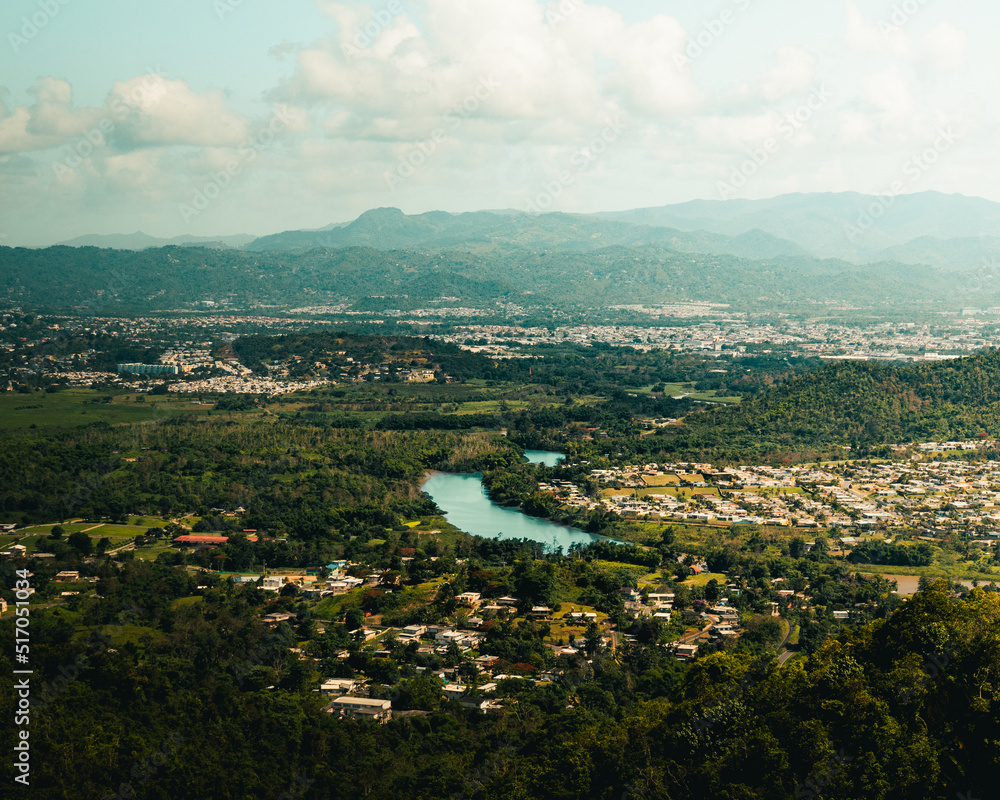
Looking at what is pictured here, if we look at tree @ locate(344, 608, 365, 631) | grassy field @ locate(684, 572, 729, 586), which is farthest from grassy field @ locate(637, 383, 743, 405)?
tree @ locate(344, 608, 365, 631)

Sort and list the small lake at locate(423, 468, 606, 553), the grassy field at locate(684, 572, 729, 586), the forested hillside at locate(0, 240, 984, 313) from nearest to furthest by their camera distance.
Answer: the grassy field at locate(684, 572, 729, 586), the small lake at locate(423, 468, 606, 553), the forested hillside at locate(0, 240, 984, 313)

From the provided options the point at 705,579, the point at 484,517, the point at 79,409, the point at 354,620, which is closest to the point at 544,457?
the point at 484,517

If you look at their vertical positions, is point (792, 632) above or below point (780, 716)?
below

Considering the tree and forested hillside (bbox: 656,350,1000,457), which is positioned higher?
forested hillside (bbox: 656,350,1000,457)

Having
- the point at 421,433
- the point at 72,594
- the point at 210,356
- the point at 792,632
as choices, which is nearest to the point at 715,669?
the point at 792,632

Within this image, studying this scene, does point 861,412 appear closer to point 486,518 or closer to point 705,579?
point 486,518

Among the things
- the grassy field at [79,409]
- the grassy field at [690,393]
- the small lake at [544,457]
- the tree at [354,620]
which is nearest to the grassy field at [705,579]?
the tree at [354,620]

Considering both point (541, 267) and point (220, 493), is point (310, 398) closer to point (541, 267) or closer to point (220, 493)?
point (220, 493)

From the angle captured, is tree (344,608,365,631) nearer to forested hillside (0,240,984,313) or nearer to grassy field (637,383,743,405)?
grassy field (637,383,743,405)
